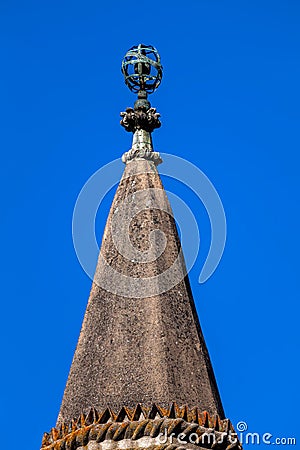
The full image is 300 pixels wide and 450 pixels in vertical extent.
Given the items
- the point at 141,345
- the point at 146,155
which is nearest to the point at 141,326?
the point at 141,345

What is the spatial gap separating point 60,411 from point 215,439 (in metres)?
2.12

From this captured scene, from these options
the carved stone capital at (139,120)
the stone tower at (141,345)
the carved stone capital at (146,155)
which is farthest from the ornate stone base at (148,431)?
the carved stone capital at (139,120)

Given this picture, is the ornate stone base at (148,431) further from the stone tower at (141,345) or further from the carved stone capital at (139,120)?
the carved stone capital at (139,120)

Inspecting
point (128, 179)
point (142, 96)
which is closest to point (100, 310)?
point (128, 179)

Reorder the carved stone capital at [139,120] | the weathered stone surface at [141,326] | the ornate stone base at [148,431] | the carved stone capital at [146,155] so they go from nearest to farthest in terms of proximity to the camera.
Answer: the ornate stone base at [148,431] → the weathered stone surface at [141,326] → the carved stone capital at [146,155] → the carved stone capital at [139,120]

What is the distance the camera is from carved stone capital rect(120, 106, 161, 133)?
18250 mm

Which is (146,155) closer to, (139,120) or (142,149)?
(142,149)

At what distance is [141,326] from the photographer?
16.3 m

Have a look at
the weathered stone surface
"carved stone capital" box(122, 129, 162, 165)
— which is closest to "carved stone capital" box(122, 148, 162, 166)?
"carved stone capital" box(122, 129, 162, 165)

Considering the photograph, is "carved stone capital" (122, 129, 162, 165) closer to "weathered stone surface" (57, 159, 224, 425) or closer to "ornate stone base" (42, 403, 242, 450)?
"weathered stone surface" (57, 159, 224, 425)

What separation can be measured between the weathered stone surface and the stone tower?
0.5 inches

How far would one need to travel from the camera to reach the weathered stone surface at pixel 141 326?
15.8m

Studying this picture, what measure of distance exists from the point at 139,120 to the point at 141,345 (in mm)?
3708

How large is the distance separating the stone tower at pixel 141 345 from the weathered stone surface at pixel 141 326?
13mm
